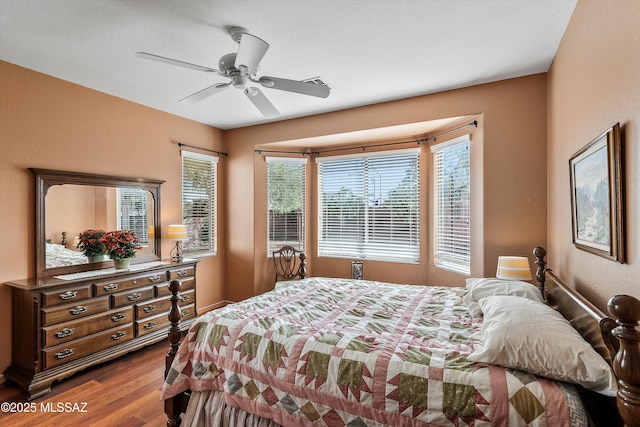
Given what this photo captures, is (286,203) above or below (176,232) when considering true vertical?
above

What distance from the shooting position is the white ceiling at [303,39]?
2023 millimetres

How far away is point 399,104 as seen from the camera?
365 cm

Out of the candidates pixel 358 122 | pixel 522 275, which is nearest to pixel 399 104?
pixel 358 122

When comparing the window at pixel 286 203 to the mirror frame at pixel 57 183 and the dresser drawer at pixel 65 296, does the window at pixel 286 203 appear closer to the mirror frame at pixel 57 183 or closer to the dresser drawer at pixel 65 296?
the mirror frame at pixel 57 183

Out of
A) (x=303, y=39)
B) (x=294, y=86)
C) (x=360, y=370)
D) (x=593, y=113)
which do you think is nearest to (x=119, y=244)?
(x=294, y=86)

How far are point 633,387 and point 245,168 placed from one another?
462cm

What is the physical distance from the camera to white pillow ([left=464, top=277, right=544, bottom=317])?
211cm

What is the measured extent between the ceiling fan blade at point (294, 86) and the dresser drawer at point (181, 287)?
2535 mm

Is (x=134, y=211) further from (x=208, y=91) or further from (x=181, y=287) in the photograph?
(x=208, y=91)

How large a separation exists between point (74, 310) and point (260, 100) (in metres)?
2.58

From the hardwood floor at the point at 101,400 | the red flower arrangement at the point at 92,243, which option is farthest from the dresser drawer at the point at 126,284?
the hardwood floor at the point at 101,400

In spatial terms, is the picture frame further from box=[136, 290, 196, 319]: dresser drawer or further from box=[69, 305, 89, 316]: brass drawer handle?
box=[69, 305, 89, 316]: brass drawer handle

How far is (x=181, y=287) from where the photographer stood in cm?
379

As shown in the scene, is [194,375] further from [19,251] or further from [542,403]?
[19,251]
